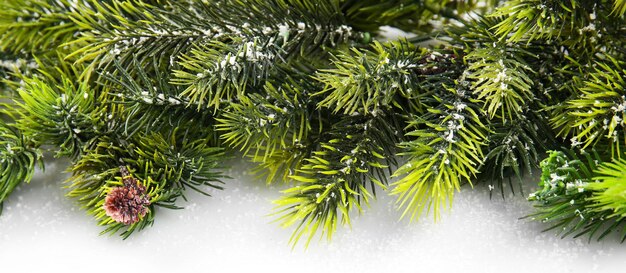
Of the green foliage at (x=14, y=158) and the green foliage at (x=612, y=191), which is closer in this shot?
the green foliage at (x=612, y=191)

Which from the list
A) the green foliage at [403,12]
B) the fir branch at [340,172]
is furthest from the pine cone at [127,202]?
the green foliage at [403,12]

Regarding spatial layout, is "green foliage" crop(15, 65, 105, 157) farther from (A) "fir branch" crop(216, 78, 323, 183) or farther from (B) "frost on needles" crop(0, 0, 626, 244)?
(A) "fir branch" crop(216, 78, 323, 183)

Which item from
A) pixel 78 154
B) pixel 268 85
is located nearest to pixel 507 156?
pixel 268 85

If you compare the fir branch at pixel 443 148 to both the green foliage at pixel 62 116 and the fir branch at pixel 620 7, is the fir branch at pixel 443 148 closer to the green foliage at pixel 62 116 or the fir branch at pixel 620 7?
the fir branch at pixel 620 7

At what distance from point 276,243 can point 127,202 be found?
0.12m

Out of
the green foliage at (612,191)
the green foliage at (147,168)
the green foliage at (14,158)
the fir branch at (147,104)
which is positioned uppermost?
the green foliage at (612,191)

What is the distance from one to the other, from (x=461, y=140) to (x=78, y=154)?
0.31 meters

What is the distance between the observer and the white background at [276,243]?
1.68 ft

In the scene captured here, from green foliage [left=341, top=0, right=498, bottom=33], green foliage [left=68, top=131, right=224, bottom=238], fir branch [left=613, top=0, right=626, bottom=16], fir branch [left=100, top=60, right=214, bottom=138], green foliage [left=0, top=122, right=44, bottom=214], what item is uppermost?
fir branch [left=613, top=0, right=626, bottom=16]

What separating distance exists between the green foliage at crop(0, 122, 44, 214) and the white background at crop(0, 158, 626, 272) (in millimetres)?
37

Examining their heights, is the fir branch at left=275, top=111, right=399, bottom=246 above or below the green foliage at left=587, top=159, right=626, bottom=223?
below

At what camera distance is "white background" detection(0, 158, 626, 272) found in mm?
512

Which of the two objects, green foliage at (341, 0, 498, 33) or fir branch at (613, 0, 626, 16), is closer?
fir branch at (613, 0, 626, 16)

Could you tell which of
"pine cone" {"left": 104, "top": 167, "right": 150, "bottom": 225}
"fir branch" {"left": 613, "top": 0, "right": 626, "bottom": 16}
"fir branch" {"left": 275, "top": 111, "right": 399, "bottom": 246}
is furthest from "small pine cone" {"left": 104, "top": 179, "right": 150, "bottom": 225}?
"fir branch" {"left": 613, "top": 0, "right": 626, "bottom": 16}
